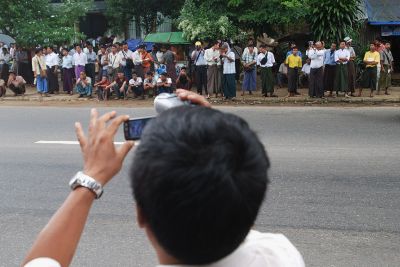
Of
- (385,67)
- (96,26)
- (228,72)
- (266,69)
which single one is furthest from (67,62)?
(96,26)

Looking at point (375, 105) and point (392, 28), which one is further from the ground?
point (392, 28)

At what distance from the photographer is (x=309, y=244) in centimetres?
427

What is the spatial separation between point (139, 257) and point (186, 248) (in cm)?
303

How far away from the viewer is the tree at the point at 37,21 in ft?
56.9

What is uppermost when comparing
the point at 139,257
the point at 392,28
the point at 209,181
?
the point at 392,28

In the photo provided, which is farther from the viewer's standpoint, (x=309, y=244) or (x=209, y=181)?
(x=309, y=244)

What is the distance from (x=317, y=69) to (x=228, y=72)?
93.9 inches

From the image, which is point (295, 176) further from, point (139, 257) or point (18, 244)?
point (18, 244)

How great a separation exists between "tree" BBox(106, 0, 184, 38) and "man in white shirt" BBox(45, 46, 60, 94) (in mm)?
6887

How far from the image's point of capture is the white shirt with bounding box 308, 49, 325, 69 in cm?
1407

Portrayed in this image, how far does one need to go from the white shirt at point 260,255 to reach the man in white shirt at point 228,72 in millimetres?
13228

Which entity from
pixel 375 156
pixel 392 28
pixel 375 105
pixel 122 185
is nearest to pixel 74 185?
pixel 122 185

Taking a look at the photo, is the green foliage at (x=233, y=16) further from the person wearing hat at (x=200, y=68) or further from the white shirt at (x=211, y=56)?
the white shirt at (x=211, y=56)

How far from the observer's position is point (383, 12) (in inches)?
691
